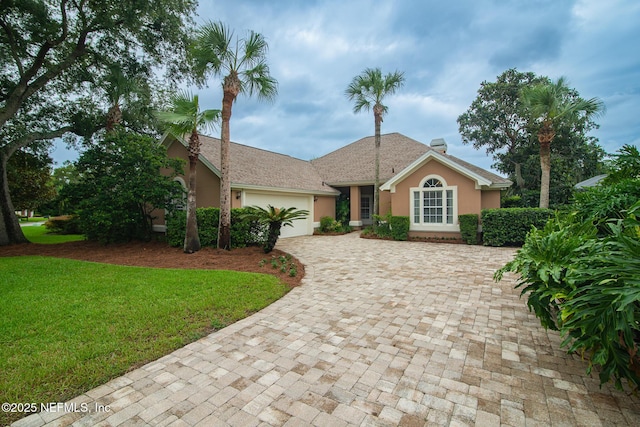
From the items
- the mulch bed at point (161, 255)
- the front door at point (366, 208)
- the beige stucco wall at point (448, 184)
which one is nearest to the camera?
the mulch bed at point (161, 255)

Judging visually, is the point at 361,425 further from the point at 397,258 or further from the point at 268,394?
the point at 397,258

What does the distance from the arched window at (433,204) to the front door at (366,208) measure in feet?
18.4

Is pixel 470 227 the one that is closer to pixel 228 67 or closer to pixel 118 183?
pixel 228 67

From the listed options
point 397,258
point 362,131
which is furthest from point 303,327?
point 362,131

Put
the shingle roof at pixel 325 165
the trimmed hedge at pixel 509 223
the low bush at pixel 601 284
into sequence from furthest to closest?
the shingle roof at pixel 325 165
the trimmed hedge at pixel 509 223
the low bush at pixel 601 284

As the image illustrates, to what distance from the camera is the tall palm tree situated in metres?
8.84

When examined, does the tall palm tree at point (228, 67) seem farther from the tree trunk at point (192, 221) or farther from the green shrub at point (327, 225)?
the green shrub at point (327, 225)

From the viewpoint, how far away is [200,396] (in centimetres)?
259

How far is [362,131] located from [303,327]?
22668 millimetres

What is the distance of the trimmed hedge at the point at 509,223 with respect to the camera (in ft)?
35.1

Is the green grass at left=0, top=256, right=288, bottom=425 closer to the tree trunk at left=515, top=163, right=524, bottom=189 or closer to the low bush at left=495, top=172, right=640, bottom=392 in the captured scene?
the low bush at left=495, top=172, right=640, bottom=392

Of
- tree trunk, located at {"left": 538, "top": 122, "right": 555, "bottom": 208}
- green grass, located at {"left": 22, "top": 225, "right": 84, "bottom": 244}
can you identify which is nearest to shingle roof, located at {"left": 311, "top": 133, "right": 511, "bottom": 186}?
tree trunk, located at {"left": 538, "top": 122, "right": 555, "bottom": 208}

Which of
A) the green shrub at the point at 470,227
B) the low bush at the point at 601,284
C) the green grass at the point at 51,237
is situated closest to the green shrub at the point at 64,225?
the green grass at the point at 51,237

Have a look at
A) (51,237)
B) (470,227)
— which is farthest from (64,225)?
Answer: (470,227)
